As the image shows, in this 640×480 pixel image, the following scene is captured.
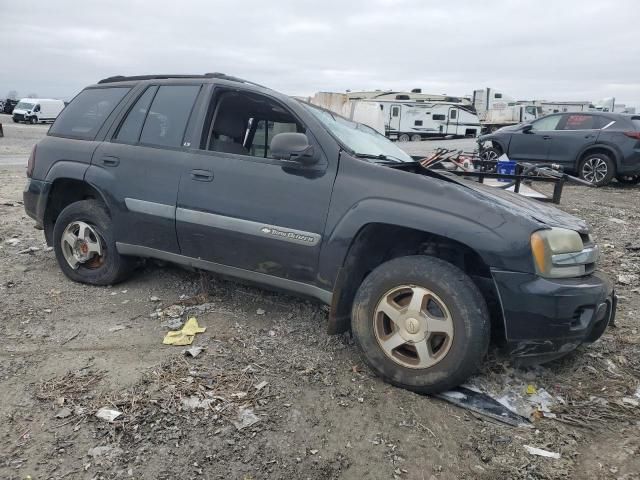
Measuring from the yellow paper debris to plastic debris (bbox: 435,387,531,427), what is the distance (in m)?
1.73

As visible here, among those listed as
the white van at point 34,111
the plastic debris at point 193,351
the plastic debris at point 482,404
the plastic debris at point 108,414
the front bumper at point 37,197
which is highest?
the white van at point 34,111

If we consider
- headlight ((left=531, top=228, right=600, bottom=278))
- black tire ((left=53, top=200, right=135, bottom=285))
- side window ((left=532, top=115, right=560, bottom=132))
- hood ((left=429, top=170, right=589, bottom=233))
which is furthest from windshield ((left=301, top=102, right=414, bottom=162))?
side window ((left=532, top=115, right=560, bottom=132))

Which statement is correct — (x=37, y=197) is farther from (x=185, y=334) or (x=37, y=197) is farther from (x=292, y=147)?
(x=292, y=147)

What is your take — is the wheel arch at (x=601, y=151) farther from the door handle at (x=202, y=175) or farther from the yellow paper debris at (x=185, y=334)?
the yellow paper debris at (x=185, y=334)

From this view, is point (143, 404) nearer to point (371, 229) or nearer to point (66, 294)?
point (371, 229)

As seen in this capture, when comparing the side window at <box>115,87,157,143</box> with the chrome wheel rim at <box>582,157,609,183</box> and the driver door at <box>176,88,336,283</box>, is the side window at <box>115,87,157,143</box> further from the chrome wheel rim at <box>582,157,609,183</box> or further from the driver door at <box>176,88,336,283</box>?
the chrome wheel rim at <box>582,157,609,183</box>

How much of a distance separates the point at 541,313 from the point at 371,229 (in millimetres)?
1063

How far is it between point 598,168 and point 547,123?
1.66 meters

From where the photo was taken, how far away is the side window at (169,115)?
389 centimetres

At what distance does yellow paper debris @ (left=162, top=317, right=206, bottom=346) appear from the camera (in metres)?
3.51

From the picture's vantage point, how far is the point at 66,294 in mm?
4301

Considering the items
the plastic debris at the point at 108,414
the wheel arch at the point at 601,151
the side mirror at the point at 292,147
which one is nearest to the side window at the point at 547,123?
the wheel arch at the point at 601,151

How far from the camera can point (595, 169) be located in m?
11.3

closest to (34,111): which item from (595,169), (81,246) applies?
(595,169)
